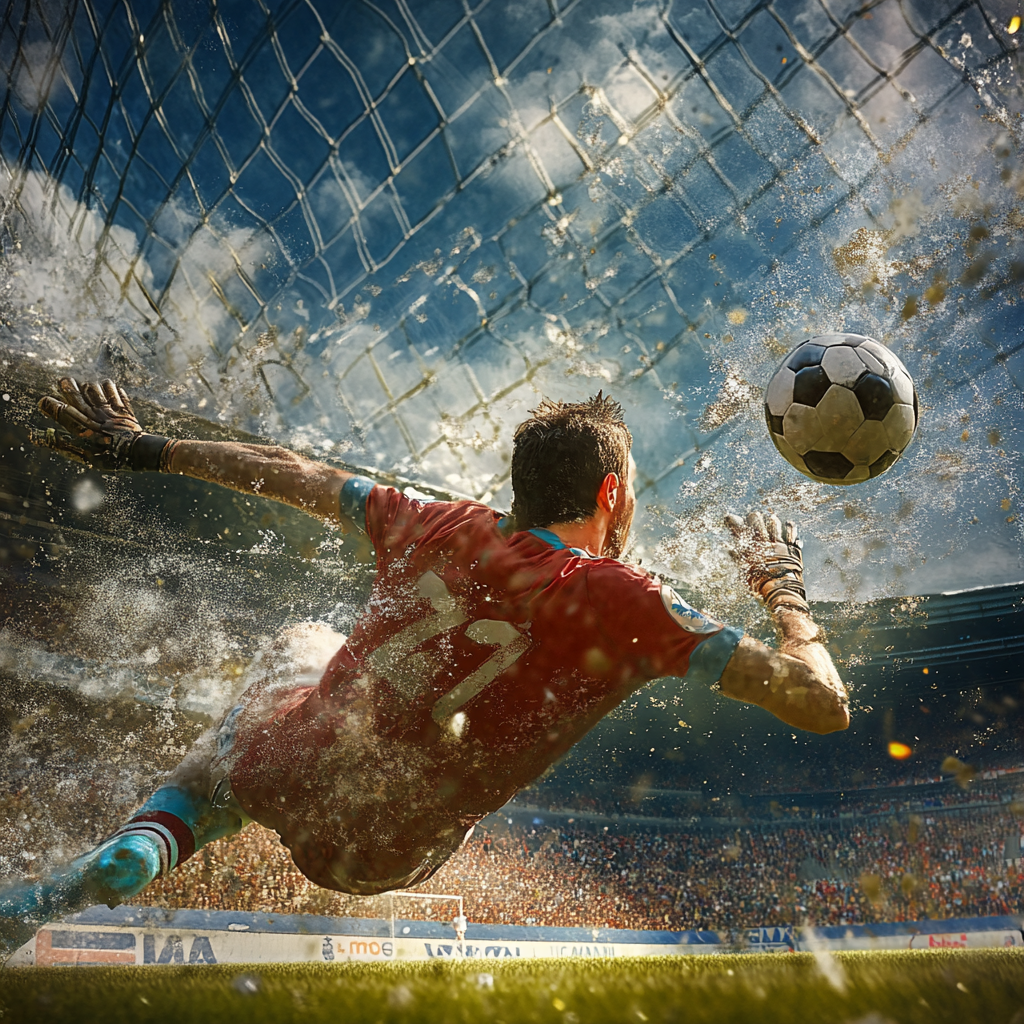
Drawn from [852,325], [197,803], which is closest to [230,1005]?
[197,803]

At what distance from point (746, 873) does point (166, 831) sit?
1450 centimetres

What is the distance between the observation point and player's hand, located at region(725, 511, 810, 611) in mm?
2217

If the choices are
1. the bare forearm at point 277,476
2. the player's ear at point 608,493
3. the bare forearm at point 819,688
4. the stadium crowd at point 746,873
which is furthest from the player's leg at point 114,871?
the stadium crowd at point 746,873

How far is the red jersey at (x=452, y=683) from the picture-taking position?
1.79 meters

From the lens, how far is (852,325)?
4387 mm

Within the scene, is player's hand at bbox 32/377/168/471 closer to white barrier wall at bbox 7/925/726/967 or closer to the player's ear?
the player's ear

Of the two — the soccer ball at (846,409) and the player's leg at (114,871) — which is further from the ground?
the soccer ball at (846,409)

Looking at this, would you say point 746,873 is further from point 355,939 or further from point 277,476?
point 277,476

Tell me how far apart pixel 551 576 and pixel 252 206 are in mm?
3527

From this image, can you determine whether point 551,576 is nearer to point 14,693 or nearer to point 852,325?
point 852,325

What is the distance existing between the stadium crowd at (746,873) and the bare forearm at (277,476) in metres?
9.27

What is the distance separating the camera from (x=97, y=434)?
8.73 feet

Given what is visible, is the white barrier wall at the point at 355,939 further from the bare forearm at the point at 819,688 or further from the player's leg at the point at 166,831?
the bare forearm at the point at 819,688

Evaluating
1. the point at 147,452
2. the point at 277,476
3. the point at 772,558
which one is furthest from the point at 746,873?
the point at 147,452
